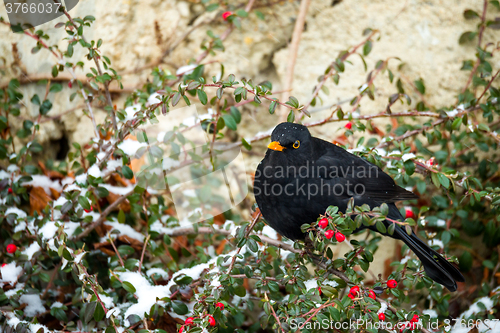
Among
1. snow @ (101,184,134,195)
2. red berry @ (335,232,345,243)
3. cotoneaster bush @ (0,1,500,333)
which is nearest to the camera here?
red berry @ (335,232,345,243)

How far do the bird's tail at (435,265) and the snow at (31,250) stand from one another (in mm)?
1952

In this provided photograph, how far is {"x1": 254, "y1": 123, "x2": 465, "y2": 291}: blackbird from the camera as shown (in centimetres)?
198

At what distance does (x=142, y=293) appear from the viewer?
2.18 metres

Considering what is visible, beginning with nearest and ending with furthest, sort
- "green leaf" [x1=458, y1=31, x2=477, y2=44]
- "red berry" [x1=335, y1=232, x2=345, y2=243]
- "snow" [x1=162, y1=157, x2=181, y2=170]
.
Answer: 1. "red berry" [x1=335, y1=232, x2=345, y2=243]
2. "snow" [x1=162, y1=157, x2=181, y2=170]
3. "green leaf" [x1=458, y1=31, x2=477, y2=44]

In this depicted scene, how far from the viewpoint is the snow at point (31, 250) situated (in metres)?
2.35

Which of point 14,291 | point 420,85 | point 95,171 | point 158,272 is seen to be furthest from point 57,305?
point 420,85

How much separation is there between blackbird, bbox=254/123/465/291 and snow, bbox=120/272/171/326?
27.8 inches

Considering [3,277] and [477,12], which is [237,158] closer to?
[3,277]

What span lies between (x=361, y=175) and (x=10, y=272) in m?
2.02

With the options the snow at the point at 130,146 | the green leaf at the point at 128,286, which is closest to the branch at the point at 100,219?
the snow at the point at 130,146

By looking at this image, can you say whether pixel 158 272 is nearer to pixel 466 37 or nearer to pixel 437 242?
pixel 437 242

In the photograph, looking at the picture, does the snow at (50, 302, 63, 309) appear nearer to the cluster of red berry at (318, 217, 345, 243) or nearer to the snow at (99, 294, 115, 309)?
the snow at (99, 294, 115, 309)

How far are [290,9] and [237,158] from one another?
1475 millimetres

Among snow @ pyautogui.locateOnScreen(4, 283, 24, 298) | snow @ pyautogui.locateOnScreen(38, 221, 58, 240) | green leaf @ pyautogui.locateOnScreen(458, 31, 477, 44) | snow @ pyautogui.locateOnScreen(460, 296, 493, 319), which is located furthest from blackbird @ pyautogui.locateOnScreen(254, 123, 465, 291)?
green leaf @ pyautogui.locateOnScreen(458, 31, 477, 44)
